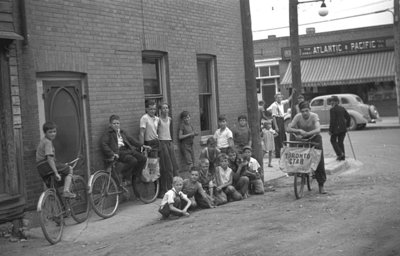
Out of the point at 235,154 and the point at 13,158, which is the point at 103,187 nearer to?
the point at 13,158

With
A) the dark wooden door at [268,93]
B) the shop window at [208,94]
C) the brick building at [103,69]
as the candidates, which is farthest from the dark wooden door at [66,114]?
the dark wooden door at [268,93]

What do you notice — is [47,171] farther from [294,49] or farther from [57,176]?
[294,49]

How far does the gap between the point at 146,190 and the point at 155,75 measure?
2.59 meters

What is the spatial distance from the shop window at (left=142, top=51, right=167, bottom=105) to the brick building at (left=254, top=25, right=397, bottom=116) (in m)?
24.7

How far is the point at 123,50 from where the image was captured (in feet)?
35.1

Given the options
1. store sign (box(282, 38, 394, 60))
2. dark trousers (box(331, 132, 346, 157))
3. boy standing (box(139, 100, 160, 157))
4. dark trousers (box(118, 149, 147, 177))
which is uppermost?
store sign (box(282, 38, 394, 60))

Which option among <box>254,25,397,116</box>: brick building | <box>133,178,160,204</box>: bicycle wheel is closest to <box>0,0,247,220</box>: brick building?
<box>133,178,160,204</box>: bicycle wheel

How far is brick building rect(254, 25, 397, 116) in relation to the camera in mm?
34406

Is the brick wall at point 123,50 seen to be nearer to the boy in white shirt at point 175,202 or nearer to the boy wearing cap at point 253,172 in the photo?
the boy in white shirt at point 175,202

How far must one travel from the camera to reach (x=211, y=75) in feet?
45.1

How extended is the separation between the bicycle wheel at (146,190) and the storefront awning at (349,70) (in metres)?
25.6

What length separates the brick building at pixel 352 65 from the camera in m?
34.4

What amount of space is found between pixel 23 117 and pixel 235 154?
13.9ft

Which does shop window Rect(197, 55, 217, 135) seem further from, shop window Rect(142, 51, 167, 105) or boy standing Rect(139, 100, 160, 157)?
boy standing Rect(139, 100, 160, 157)
